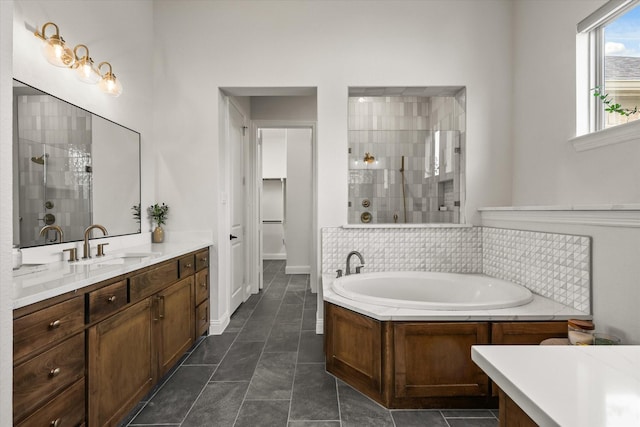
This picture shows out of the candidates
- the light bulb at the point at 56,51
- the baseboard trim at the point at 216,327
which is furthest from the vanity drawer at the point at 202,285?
the light bulb at the point at 56,51

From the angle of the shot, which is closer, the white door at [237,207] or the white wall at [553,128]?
the white wall at [553,128]

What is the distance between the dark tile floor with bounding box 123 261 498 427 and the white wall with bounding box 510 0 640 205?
1.54 metres

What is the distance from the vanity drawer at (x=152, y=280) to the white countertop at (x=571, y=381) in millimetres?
1710

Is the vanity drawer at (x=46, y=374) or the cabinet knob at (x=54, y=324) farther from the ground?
the cabinet knob at (x=54, y=324)

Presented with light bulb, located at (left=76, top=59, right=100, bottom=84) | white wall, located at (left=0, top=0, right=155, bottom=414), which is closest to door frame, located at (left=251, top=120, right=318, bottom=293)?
white wall, located at (left=0, top=0, right=155, bottom=414)

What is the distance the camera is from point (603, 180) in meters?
2.02

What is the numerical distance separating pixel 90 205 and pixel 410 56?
287 centimetres

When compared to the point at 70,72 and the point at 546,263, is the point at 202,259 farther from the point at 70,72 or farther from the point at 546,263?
the point at 546,263

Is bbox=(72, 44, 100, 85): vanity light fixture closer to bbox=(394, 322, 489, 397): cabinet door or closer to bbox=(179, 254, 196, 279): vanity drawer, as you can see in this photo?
bbox=(179, 254, 196, 279): vanity drawer

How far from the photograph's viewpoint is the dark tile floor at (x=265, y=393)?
71.8 inches

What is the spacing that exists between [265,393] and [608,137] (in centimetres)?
260

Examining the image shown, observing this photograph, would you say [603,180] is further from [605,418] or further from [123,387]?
[123,387]

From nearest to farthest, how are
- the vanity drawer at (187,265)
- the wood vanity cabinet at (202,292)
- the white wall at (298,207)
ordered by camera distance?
the vanity drawer at (187,265)
the wood vanity cabinet at (202,292)
the white wall at (298,207)

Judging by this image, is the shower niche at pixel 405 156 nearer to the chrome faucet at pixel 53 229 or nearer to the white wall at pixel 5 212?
the chrome faucet at pixel 53 229
